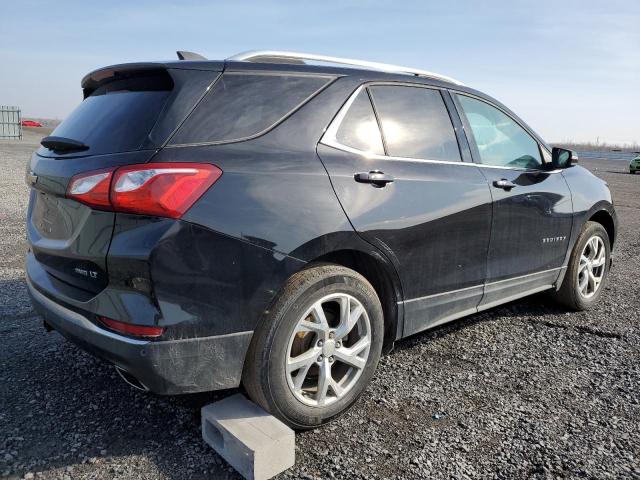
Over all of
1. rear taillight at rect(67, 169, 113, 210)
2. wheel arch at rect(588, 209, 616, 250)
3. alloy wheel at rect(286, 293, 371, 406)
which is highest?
rear taillight at rect(67, 169, 113, 210)

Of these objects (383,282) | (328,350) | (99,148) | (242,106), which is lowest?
(328,350)

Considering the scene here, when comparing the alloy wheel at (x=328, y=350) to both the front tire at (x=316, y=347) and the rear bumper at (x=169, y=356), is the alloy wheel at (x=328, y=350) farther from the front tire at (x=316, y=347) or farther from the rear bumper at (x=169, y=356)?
the rear bumper at (x=169, y=356)

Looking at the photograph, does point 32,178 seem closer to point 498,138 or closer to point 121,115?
point 121,115

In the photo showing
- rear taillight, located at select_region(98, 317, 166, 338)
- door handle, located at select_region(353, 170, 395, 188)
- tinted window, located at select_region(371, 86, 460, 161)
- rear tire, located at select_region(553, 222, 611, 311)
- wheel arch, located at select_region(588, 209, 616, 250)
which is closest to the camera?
rear taillight, located at select_region(98, 317, 166, 338)

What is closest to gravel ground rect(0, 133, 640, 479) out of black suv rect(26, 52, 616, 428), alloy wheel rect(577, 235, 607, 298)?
black suv rect(26, 52, 616, 428)

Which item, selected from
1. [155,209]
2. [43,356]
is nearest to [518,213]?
[155,209]

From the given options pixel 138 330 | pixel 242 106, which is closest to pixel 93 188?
pixel 138 330

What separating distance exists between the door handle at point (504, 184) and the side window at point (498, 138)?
147 millimetres

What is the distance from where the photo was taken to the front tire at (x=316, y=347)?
2.42 m

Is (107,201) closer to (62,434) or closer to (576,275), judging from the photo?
(62,434)

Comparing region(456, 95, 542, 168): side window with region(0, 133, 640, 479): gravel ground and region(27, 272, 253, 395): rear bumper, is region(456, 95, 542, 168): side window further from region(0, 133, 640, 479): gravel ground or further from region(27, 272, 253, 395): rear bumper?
region(27, 272, 253, 395): rear bumper

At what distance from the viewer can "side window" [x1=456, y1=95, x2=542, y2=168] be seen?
3689 millimetres

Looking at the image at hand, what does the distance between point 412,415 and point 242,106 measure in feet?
6.07

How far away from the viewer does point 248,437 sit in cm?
229
